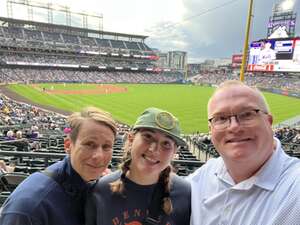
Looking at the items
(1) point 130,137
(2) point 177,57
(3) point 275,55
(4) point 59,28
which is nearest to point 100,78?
(4) point 59,28

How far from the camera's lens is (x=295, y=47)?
25.8m

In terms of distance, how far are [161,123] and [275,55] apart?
1136 inches

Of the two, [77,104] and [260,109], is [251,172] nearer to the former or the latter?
[260,109]

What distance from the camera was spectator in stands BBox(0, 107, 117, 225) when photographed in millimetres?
1964

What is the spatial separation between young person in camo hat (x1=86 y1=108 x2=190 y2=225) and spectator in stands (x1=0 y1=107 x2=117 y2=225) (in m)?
0.16

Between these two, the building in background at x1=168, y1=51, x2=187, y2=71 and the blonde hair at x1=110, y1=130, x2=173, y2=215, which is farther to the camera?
the building in background at x1=168, y1=51, x2=187, y2=71

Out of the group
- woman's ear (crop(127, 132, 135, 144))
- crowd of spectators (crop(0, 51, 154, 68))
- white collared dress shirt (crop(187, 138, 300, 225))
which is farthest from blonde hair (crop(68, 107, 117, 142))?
crowd of spectators (crop(0, 51, 154, 68))

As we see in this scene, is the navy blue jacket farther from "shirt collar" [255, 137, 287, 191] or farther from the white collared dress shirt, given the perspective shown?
"shirt collar" [255, 137, 287, 191]

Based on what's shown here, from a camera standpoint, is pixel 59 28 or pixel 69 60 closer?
pixel 69 60

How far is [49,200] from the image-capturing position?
6.71ft

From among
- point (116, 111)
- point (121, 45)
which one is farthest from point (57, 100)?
point (121, 45)

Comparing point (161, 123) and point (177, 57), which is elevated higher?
point (177, 57)

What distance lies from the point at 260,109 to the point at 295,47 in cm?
2791

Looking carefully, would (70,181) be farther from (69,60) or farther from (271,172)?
(69,60)
